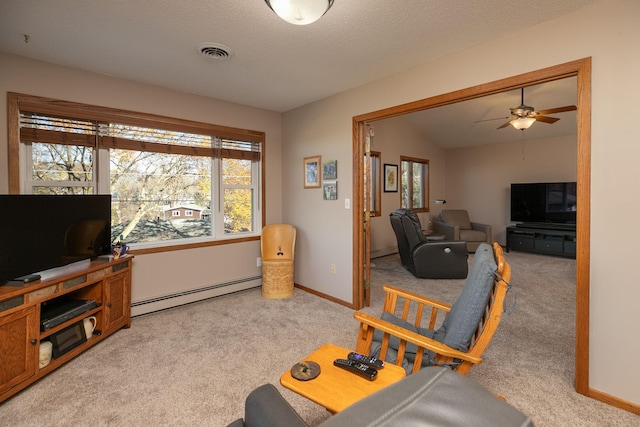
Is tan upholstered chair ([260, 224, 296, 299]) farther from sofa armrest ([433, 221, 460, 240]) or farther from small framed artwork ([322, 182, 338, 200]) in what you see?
sofa armrest ([433, 221, 460, 240])

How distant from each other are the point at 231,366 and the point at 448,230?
5380mm

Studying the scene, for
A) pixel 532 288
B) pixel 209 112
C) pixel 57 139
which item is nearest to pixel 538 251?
pixel 532 288

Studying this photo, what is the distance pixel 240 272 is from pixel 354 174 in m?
1.95

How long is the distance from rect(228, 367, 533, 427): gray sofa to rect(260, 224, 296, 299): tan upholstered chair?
10.6 feet

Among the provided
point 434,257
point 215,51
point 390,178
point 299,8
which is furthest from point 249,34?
point 390,178

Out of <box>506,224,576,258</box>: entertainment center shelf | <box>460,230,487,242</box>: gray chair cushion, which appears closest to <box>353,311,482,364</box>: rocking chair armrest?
<box>460,230,487,242</box>: gray chair cushion

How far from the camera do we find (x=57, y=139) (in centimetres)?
272

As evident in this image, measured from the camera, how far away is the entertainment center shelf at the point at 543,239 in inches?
225

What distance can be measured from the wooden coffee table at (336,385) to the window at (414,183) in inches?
227

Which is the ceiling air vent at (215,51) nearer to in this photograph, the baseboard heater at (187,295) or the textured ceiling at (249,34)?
the textured ceiling at (249,34)

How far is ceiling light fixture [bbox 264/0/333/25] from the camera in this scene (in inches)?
62.0

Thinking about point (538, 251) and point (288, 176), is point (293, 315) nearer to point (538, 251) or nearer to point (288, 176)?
point (288, 176)

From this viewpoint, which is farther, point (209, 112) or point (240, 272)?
point (240, 272)

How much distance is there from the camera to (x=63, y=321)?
2.27 m
